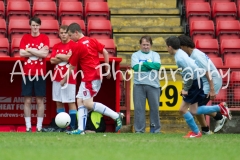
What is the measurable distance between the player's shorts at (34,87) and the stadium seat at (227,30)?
5199 millimetres

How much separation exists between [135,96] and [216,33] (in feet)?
14.1

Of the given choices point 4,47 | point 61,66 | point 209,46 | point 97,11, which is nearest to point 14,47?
point 4,47

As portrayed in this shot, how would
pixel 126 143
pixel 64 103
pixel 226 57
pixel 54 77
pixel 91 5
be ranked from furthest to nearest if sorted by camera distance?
1. pixel 91 5
2. pixel 226 57
3. pixel 64 103
4. pixel 54 77
5. pixel 126 143

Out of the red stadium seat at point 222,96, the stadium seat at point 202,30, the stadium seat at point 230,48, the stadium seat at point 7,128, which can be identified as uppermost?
the stadium seat at point 202,30

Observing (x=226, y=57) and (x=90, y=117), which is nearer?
(x=90, y=117)

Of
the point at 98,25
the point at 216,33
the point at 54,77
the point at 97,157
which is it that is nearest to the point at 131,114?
the point at 54,77

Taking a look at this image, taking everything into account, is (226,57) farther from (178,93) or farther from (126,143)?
(126,143)

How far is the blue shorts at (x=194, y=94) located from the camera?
10.6 meters

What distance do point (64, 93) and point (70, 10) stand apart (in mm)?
4007

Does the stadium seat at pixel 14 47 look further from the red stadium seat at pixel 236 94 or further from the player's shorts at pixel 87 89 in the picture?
the red stadium seat at pixel 236 94

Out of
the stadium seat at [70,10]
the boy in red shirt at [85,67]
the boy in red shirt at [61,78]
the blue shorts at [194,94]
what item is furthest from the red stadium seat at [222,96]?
the stadium seat at [70,10]

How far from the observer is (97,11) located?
51.9 ft

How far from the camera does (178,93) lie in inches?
512

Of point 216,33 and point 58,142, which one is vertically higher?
point 216,33
